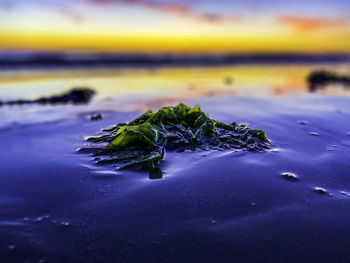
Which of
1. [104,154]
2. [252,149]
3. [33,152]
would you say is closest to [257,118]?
[252,149]

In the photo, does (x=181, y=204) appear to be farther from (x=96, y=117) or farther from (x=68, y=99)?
(x=68, y=99)

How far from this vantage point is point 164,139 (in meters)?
2.82

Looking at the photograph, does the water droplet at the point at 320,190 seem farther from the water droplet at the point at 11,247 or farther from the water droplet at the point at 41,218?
the water droplet at the point at 11,247

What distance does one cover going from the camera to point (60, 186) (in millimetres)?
2068

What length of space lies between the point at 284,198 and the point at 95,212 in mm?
1166

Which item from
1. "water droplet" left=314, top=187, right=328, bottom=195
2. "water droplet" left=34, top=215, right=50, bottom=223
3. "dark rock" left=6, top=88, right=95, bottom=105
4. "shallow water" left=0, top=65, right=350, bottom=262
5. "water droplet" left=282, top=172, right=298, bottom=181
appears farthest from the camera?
"dark rock" left=6, top=88, right=95, bottom=105

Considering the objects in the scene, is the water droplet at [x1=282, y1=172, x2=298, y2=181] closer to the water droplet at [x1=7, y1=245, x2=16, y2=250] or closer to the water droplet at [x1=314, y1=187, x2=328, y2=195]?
the water droplet at [x1=314, y1=187, x2=328, y2=195]

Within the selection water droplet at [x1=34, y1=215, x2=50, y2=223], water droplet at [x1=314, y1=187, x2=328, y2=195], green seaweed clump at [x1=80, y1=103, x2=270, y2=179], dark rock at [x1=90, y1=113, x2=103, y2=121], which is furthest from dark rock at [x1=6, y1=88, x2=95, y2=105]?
water droplet at [x1=314, y1=187, x2=328, y2=195]

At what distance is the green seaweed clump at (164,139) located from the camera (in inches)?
97.4

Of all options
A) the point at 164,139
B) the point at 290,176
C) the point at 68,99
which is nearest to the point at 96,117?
the point at 164,139

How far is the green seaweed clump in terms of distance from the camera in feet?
8.12

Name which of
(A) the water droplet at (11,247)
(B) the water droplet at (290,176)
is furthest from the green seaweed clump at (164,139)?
(A) the water droplet at (11,247)

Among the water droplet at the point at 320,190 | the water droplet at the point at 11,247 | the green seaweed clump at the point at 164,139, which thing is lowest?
the water droplet at the point at 11,247

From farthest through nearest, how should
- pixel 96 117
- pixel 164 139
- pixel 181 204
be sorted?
1. pixel 96 117
2. pixel 164 139
3. pixel 181 204
